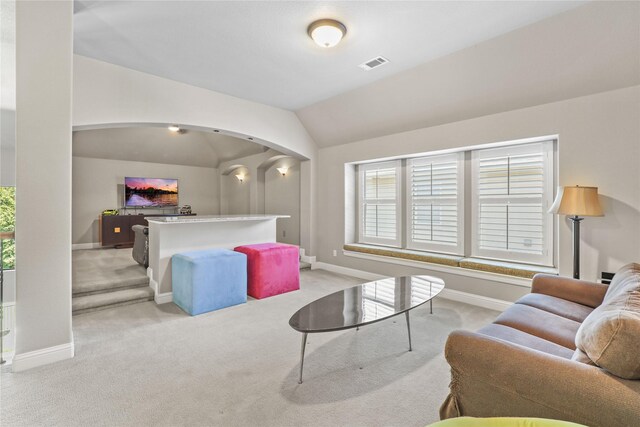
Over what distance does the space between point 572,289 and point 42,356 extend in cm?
420

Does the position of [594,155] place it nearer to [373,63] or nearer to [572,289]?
[572,289]

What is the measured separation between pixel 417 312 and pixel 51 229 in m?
3.55

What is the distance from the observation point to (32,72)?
2232 mm

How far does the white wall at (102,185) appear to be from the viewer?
6.83 meters

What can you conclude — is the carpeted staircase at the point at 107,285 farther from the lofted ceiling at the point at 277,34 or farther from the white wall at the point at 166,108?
the lofted ceiling at the point at 277,34

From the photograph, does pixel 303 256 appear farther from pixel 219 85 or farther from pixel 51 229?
pixel 51 229

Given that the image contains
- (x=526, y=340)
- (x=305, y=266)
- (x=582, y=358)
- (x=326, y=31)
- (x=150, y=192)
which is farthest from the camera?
(x=150, y=192)

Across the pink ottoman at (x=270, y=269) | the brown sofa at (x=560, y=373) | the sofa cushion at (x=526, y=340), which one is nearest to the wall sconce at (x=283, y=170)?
the pink ottoman at (x=270, y=269)

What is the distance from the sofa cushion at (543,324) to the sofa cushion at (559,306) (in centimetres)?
7

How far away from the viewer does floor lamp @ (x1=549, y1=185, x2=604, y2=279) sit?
2693 millimetres

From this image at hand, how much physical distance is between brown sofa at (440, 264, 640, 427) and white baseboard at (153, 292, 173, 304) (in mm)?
3371

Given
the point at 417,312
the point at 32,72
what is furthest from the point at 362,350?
the point at 32,72

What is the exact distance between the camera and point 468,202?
4.09m

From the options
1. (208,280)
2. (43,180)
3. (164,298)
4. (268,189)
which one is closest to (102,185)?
(268,189)
